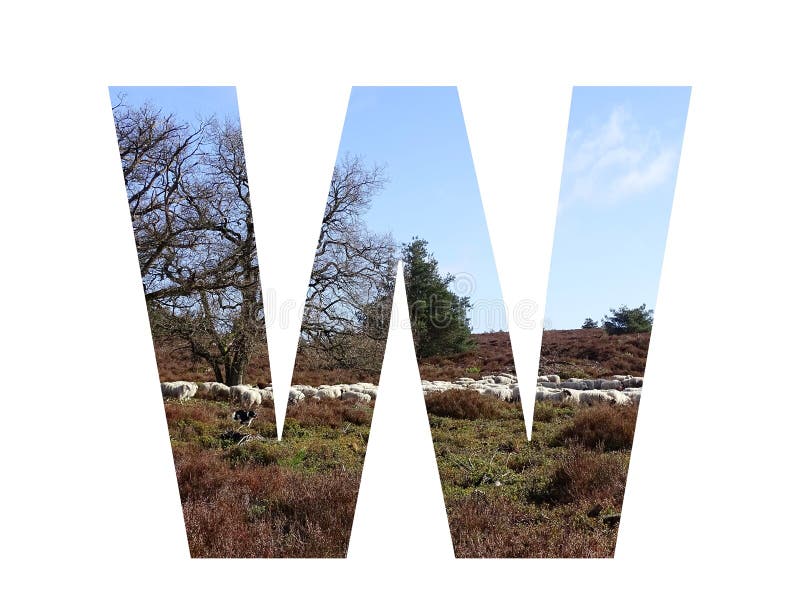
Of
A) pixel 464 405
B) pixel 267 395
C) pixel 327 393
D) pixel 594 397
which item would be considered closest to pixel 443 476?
pixel 464 405

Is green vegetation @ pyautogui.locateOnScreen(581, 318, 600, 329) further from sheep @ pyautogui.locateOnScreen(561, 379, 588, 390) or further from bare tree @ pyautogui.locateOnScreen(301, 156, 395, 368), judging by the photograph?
bare tree @ pyautogui.locateOnScreen(301, 156, 395, 368)

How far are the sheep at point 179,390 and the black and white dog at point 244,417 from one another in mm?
452

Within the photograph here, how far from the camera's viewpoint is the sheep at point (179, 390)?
541 cm

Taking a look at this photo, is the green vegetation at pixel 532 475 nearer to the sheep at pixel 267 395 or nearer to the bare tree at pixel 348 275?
the bare tree at pixel 348 275

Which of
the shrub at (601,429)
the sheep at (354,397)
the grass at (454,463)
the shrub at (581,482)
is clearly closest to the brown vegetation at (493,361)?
the grass at (454,463)

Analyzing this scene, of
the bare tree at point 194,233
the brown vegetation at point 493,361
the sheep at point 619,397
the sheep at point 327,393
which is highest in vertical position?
the bare tree at point 194,233

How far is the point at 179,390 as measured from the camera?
543 cm

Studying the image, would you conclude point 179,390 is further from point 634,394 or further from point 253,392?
point 634,394

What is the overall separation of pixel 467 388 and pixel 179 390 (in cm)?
256

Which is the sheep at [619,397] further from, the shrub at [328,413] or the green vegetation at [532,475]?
the shrub at [328,413]

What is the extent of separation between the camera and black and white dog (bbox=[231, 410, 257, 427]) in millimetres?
5305

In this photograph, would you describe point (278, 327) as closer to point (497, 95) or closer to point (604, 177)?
point (497, 95)

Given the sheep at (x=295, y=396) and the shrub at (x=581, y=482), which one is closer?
the shrub at (x=581, y=482)

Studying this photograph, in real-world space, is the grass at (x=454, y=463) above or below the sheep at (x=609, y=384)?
below
